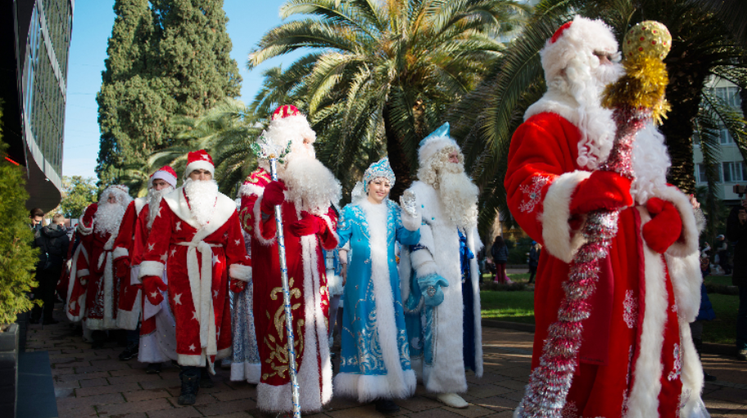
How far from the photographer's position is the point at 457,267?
446 centimetres

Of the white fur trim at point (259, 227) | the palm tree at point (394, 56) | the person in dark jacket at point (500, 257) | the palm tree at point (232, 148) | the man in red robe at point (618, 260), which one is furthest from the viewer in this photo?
the person in dark jacket at point (500, 257)

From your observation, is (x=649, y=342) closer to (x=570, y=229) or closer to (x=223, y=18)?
(x=570, y=229)

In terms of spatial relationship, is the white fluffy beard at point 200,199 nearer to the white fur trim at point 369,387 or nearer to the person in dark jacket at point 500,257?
the white fur trim at point 369,387

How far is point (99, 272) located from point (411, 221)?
5.20 meters

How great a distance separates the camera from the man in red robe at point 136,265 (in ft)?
17.7

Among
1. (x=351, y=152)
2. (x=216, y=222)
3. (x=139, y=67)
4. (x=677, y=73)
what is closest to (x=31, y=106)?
(x=351, y=152)

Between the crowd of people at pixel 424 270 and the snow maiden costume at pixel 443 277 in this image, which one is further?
the snow maiden costume at pixel 443 277

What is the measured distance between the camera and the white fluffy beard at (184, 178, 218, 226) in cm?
470

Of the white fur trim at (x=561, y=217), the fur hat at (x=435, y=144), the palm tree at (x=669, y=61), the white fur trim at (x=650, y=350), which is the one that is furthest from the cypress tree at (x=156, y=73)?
the white fur trim at (x=650, y=350)

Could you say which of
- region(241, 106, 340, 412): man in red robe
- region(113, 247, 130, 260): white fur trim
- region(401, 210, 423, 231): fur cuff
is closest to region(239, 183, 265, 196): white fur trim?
region(241, 106, 340, 412): man in red robe

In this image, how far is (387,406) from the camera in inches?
156

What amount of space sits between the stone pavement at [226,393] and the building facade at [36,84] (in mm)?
2277

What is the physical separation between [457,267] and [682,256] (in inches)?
100

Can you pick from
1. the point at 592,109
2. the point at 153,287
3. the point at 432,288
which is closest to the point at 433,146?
the point at 432,288
